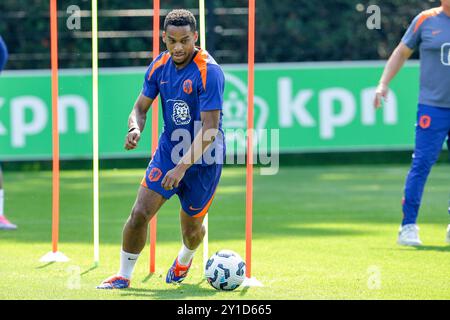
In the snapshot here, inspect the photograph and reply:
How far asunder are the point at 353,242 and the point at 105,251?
88.2 inches

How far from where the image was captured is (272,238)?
395 inches

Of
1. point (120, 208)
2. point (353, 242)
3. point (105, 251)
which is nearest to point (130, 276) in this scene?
point (105, 251)

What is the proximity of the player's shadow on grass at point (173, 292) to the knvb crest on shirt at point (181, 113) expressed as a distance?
1.13 metres

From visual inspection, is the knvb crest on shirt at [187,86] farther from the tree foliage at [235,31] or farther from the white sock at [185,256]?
the tree foliage at [235,31]

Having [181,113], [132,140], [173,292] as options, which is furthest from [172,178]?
[173,292]

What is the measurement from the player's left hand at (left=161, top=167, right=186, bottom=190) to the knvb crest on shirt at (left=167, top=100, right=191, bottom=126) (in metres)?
0.42

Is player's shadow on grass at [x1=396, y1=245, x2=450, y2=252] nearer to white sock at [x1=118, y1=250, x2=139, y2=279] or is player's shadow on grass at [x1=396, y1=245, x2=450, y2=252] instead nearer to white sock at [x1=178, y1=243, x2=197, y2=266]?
white sock at [x1=178, y1=243, x2=197, y2=266]

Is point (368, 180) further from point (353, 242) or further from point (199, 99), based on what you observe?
point (199, 99)

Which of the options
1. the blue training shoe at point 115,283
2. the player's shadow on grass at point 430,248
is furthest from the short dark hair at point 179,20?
the player's shadow on grass at point 430,248

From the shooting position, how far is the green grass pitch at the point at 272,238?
7.29 meters

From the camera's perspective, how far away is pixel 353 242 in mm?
9750

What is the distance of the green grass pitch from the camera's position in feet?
23.9

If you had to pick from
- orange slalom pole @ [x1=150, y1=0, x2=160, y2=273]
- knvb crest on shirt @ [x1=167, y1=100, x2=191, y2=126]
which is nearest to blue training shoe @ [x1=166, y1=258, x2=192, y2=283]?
orange slalom pole @ [x1=150, y1=0, x2=160, y2=273]

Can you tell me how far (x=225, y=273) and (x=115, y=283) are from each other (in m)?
0.75
